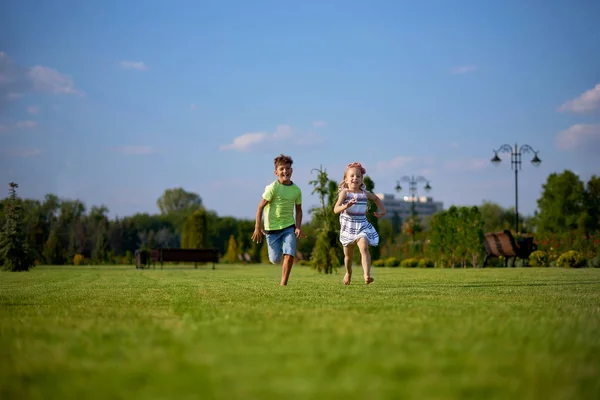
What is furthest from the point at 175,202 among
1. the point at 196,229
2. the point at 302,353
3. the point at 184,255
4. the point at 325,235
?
the point at 302,353

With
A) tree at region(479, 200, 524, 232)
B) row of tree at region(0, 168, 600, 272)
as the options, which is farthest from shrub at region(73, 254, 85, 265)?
tree at region(479, 200, 524, 232)

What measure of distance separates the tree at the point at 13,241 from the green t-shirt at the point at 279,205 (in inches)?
771

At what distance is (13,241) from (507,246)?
2017 centimetres

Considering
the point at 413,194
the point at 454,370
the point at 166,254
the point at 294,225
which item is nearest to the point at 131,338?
the point at 454,370

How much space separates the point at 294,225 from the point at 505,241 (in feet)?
62.2

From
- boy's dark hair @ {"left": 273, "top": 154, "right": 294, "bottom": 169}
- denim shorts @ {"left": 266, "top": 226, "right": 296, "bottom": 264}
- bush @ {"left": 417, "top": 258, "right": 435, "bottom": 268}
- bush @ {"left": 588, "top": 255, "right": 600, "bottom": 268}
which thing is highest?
boy's dark hair @ {"left": 273, "top": 154, "right": 294, "bottom": 169}

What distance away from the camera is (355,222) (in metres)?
11.1

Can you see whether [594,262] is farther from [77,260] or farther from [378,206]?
[77,260]

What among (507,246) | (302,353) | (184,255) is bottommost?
(302,353)

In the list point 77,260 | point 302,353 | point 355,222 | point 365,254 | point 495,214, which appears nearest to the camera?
point 302,353

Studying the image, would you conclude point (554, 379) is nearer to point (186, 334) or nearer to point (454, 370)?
point (454, 370)

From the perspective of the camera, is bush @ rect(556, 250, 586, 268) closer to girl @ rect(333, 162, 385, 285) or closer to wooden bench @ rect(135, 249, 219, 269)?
wooden bench @ rect(135, 249, 219, 269)

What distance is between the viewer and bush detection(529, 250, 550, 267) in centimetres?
2850

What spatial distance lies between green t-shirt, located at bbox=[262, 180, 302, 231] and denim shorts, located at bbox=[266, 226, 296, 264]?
101 mm
